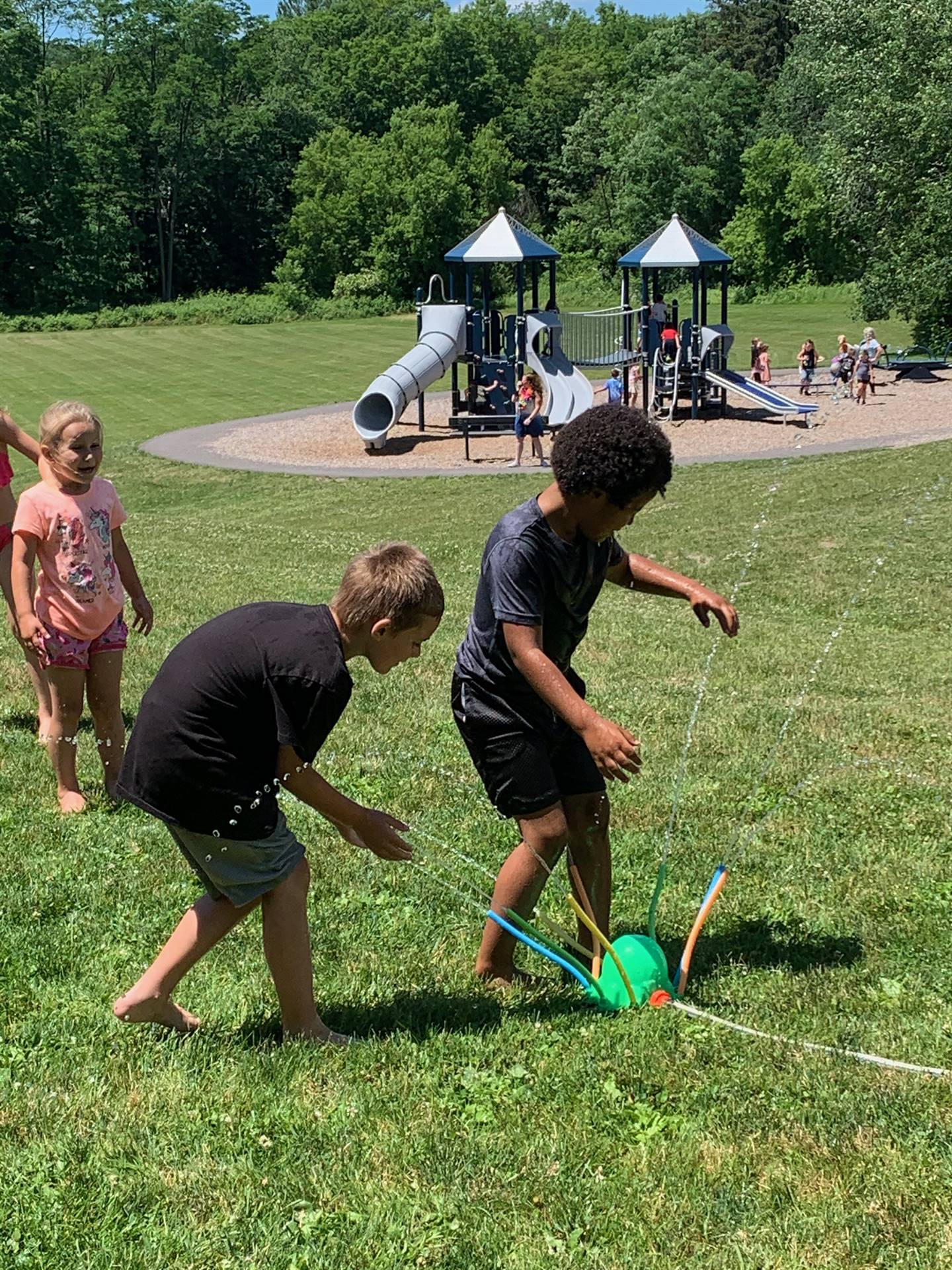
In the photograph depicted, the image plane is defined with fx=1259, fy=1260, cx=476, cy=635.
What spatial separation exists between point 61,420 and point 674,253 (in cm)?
2181

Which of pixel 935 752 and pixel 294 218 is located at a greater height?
pixel 294 218

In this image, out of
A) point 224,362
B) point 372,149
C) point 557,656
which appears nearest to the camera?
point 557,656

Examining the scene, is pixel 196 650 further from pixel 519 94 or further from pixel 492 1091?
pixel 519 94

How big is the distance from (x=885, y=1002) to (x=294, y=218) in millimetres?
66515

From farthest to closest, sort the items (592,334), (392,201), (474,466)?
(392,201) < (592,334) < (474,466)

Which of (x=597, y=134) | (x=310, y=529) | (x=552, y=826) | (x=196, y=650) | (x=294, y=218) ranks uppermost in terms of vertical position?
(x=597, y=134)

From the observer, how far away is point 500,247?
24141 millimetres

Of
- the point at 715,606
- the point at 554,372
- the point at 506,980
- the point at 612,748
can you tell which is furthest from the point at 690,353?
the point at 612,748

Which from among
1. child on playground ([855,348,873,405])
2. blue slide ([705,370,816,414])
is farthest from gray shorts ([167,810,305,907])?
child on playground ([855,348,873,405])

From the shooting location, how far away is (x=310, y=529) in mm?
15891

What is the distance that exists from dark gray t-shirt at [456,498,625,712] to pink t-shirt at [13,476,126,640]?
6.80 feet

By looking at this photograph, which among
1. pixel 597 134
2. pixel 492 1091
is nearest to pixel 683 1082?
pixel 492 1091

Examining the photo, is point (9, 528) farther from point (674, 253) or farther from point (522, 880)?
point (674, 253)

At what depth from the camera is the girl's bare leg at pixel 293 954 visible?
3.29m
